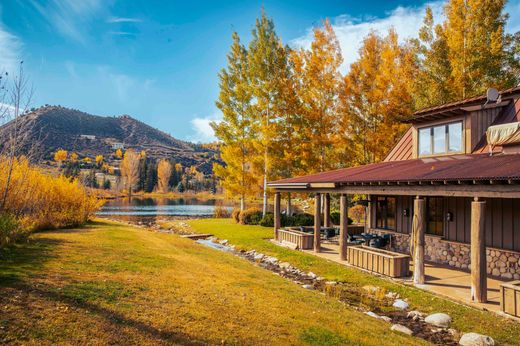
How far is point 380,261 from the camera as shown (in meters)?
12.1

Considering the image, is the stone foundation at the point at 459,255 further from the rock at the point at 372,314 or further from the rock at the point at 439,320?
the rock at the point at 372,314

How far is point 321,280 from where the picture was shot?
11914mm

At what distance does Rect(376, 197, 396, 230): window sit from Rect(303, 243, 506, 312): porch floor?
3.27 metres

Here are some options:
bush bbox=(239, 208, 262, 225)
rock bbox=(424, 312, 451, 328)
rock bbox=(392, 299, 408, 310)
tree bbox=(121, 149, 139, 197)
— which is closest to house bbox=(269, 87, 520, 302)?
rock bbox=(424, 312, 451, 328)

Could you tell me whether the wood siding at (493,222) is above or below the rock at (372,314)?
above

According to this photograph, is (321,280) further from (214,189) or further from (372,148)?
(214,189)

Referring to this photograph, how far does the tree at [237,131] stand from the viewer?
86.6ft

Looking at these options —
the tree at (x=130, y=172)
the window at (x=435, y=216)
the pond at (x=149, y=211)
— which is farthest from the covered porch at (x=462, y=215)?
the tree at (x=130, y=172)

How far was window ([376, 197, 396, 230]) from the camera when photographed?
639 inches

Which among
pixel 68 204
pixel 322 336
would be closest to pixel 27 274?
pixel 322 336

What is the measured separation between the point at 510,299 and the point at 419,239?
9.52 feet

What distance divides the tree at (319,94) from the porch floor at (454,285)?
1147 centimetres

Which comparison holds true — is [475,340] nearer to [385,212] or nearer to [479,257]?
[479,257]

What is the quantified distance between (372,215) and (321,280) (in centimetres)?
667
